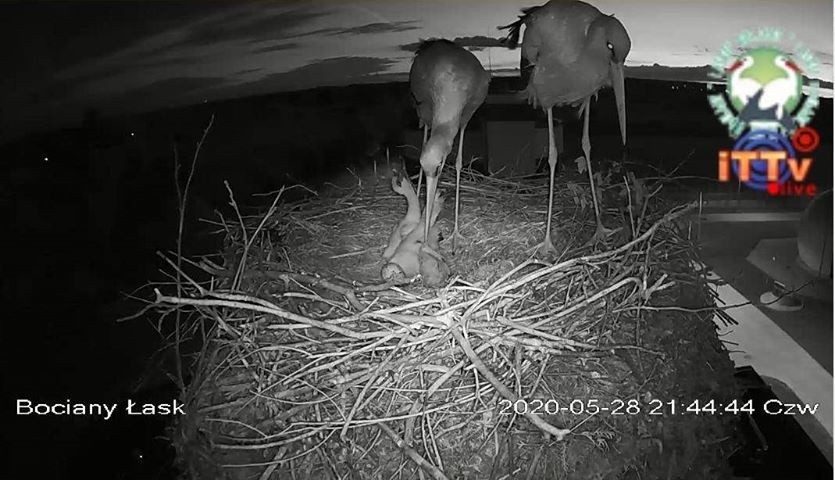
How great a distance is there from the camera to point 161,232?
0.97m

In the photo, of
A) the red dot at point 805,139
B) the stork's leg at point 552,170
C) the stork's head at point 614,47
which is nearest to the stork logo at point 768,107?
the red dot at point 805,139

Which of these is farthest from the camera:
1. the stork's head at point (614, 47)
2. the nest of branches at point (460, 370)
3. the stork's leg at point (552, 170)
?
the stork's leg at point (552, 170)

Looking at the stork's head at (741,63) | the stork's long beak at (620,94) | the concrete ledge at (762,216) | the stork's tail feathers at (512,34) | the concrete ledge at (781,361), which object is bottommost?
the concrete ledge at (781,361)

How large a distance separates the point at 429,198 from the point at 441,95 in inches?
5.7

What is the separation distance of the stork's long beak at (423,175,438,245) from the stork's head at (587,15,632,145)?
0.27m

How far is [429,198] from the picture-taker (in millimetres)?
1101

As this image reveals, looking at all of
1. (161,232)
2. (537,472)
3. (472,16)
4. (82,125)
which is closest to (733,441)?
(537,472)

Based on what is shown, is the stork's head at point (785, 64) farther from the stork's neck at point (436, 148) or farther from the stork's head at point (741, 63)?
the stork's neck at point (436, 148)

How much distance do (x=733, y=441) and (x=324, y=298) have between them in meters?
0.54

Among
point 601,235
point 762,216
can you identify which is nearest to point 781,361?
point 762,216

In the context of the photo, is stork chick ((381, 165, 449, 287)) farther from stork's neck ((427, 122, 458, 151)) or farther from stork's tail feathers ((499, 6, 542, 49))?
stork's tail feathers ((499, 6, 542, 49))

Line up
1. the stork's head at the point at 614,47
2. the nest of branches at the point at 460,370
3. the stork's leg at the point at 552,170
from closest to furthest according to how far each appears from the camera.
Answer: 1. the nest of branches at the point at 460,370
2. the stork's head at the point at 614,47
3. the stork's leg at the point at 552,170

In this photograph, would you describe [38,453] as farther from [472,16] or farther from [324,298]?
[472,16]

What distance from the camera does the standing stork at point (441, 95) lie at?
39.6 inches
